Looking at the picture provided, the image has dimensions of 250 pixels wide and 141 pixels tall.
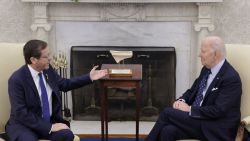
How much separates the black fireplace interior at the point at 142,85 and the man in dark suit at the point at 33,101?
154 cm

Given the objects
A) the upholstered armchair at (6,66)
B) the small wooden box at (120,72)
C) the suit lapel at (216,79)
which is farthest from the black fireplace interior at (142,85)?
the suit lapel at (216,79)

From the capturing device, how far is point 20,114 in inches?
104

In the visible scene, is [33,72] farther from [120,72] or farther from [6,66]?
[120,72]

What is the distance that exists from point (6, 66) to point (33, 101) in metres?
0.41

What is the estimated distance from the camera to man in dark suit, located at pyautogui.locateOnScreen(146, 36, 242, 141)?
2.73 m

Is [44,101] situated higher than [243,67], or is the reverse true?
[243,67]

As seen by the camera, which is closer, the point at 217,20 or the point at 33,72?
the point at 33,72

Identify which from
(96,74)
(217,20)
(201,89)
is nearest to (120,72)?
(96,74)

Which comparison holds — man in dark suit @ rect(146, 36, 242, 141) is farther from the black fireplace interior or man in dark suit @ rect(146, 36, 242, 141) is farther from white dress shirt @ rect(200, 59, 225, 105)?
the black fireplace interior

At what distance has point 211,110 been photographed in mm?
2727

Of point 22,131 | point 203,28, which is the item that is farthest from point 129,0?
point 22,131

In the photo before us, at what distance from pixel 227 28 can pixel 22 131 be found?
2.45 m

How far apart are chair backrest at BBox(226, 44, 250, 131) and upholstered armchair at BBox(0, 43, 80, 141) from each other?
151cm

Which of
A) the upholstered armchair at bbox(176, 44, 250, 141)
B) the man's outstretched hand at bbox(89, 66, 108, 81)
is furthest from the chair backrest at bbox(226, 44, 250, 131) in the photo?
the man's outstretched hand at bbox(89, 66, 108, 81)
